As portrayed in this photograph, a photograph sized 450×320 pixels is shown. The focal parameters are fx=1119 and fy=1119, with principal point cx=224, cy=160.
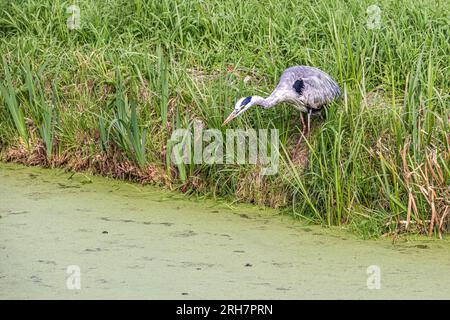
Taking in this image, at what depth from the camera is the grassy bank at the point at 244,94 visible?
5590mm

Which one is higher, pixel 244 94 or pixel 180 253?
pixel 244 94

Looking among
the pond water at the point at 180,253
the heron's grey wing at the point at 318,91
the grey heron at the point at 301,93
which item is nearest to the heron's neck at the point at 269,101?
the grey heron at the point at 301,93

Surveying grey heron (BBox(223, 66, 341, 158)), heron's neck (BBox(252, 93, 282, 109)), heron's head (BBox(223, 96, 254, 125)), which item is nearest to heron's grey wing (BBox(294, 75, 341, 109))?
grey heron (BBox(223, 66, 341, 158))

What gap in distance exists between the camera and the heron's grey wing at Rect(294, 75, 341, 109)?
5926mm

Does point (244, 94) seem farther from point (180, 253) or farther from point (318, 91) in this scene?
point (180, 253)

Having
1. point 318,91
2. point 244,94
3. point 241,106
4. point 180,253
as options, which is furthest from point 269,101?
point 180,253

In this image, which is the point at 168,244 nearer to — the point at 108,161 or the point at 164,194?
the point at 164,194

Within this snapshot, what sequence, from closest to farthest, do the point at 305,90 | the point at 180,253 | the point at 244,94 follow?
the point at 180,253 → the point at 305,90 → the point at 244,94

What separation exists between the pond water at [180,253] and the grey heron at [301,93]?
0.56 m

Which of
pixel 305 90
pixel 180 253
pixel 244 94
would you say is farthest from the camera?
pixel 244 94

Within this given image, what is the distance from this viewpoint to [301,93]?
594 centimetres

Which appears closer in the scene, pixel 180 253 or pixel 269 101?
pixel 180 253

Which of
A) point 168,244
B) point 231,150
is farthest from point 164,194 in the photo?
point 168,244

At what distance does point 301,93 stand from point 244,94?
52cm
